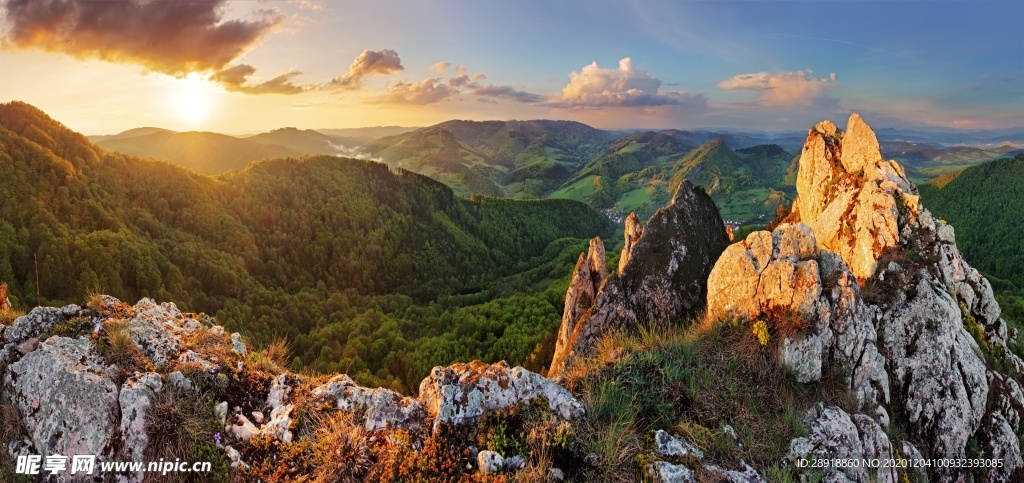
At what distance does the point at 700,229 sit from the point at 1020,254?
149 metres

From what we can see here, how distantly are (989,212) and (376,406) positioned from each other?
664ft

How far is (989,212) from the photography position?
135m

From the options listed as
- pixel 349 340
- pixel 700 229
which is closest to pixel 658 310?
pixel 700 229

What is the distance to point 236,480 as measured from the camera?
22.9ft

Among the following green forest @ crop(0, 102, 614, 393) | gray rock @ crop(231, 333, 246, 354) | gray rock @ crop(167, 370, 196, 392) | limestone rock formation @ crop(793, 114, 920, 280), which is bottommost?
green forest @ crop(0, 102, 614, 393)

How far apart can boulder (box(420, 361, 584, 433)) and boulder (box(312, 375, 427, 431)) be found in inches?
13.3

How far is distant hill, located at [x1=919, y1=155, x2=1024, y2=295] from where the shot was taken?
108562mm

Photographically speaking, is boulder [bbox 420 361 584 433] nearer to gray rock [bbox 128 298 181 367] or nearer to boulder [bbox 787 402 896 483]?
boulder [bbox 787 402 896 483]

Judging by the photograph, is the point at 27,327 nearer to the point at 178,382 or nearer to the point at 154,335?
the point at 154,335

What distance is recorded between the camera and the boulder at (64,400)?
7.16m

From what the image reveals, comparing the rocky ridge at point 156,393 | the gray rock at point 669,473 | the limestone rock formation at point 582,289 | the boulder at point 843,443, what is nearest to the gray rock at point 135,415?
the rocky ridge at point 156,393

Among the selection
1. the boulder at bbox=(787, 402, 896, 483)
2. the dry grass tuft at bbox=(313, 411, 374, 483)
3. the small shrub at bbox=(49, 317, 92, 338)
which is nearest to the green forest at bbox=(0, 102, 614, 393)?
the small shrub at bbox=(49, 317, 92, 338)

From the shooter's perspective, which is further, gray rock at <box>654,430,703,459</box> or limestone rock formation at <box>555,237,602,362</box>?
limestone rock formation at <box>555,237,602,362</box>

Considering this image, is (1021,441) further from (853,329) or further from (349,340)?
(349,340)
